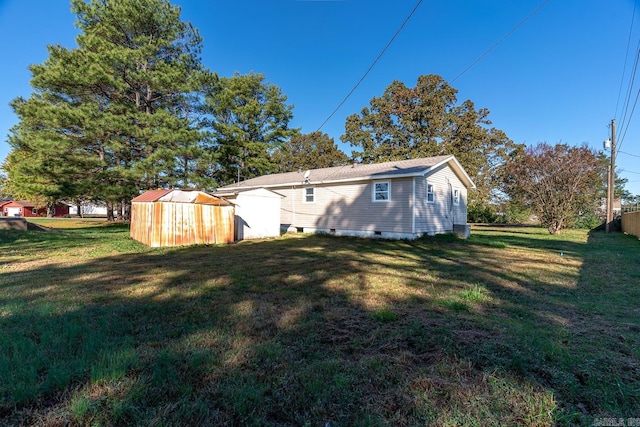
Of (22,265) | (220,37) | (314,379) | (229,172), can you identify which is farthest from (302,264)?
(229,172)

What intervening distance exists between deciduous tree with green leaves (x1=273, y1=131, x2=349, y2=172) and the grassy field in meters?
33.0

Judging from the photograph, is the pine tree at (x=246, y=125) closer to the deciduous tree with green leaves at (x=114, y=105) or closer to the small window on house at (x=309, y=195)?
the deciduous tree with green leaves at (x=114, y=105)

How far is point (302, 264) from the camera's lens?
23.4ft

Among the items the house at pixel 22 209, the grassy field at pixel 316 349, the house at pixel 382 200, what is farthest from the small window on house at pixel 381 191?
the house at pixel 22 209

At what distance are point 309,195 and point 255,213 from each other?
3.90 metres

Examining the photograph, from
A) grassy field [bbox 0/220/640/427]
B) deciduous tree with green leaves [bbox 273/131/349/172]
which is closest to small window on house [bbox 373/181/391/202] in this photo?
grassy field [bbox 0/220/640/427]

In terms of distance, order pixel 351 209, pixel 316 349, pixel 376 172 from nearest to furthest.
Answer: pixel 316 349 → pixel 376 172 → pixel 351 209

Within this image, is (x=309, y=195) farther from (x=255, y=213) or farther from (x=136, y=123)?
(x=136, y=123)

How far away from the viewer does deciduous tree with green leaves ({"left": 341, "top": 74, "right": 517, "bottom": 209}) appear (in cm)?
2628

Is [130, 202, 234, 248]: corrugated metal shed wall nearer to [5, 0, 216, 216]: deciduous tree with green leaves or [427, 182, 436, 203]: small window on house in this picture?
[5, 0, 216, 216]: deciduous tree with green leaves

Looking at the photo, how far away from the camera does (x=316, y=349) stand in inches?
109

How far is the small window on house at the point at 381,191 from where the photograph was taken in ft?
42.4

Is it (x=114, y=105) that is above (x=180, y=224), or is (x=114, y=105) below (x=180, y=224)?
above

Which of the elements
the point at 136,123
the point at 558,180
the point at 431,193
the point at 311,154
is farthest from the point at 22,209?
the point at 558,180
